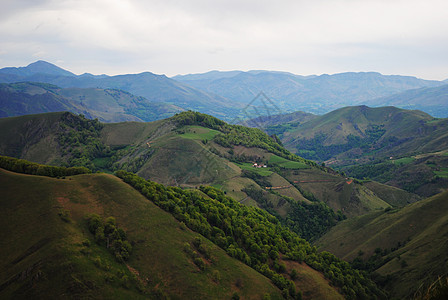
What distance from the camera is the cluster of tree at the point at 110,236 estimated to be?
173 feet

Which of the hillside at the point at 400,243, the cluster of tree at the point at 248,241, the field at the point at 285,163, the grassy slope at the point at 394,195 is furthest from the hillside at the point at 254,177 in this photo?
the cluster of tree at the point at 248,241

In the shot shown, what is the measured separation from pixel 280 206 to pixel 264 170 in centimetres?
3703

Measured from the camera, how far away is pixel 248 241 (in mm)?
78562

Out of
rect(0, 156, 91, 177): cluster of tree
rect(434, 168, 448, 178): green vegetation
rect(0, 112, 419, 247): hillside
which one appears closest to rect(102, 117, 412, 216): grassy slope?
rect(0, 112, 419, 247): hillside

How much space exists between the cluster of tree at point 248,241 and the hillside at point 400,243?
26.3 ft

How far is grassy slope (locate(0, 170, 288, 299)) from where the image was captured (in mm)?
42031

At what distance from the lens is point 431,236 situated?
82812 millimetres

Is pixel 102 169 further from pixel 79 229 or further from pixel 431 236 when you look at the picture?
pixel 431 236

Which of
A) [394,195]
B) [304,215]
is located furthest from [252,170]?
[394,195]

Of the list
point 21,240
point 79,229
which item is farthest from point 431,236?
point 21,240

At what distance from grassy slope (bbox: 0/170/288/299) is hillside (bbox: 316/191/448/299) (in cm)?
4013

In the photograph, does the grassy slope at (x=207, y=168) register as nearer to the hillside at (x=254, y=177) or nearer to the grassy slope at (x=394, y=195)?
the hillside at (x=254, y=177)

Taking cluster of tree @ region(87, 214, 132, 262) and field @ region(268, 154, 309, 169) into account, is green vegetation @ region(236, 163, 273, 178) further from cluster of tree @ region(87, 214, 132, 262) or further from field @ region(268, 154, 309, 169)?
cluster of tree @ region(87, 214, 132, 262)

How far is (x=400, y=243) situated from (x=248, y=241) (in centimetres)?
5297
